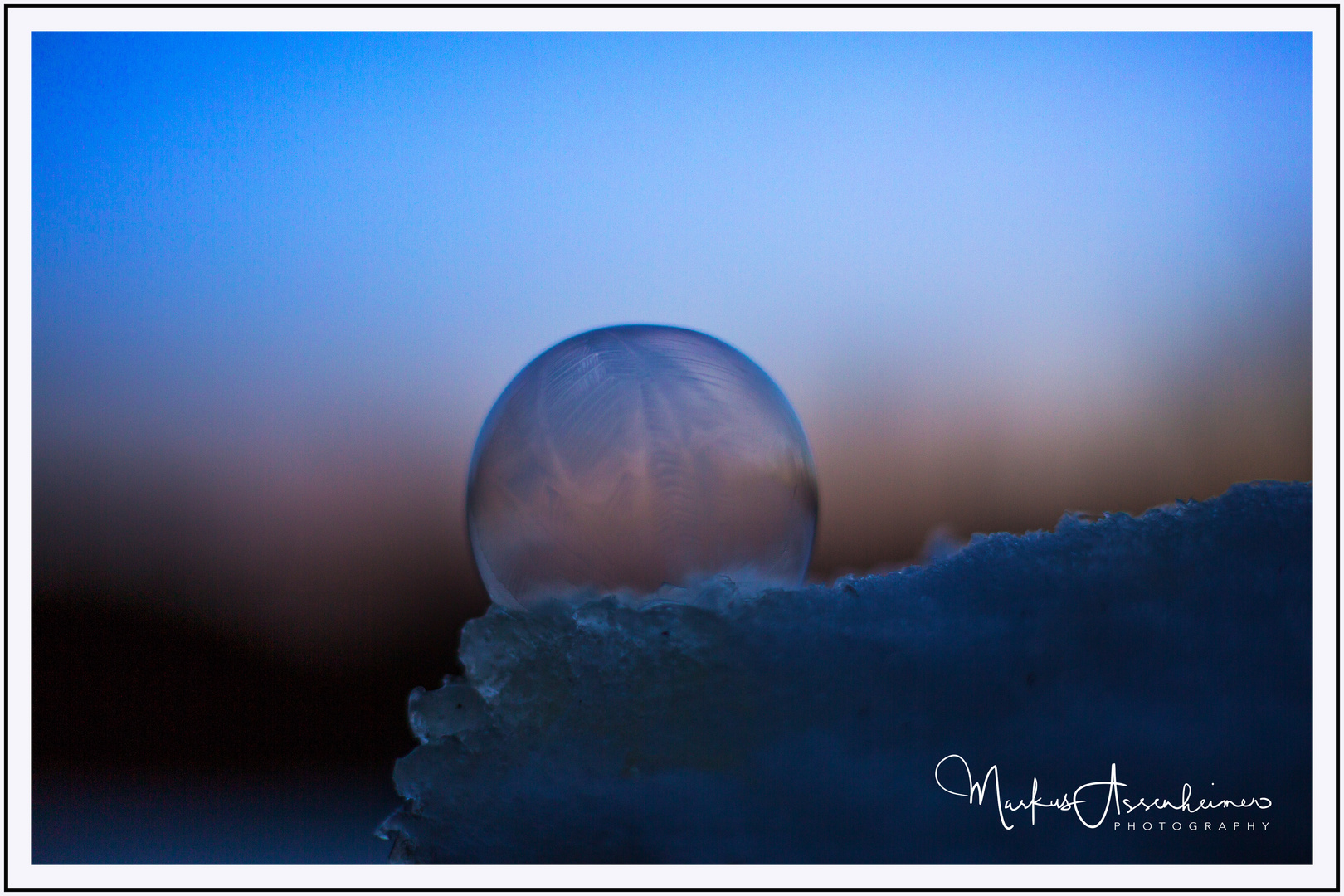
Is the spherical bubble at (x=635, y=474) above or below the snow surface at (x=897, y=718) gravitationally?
above

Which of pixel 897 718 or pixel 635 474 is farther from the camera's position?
pixel 635 474

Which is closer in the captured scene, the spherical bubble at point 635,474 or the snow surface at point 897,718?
the snow surface at point 897,718

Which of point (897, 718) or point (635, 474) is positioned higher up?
point (635, 474)

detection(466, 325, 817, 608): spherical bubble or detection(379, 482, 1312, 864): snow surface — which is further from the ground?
detection(466, 325, 817, 608): spherical bubble
